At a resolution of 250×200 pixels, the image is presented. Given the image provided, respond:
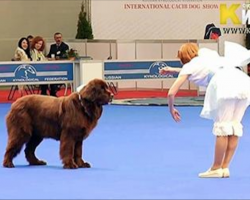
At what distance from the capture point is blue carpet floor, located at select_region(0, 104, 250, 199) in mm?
6445

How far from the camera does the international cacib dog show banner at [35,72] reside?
16.9 metres

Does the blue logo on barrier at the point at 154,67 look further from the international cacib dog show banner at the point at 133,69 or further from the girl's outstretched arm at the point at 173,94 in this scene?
the girl's outstretched arm at the point at 173,94

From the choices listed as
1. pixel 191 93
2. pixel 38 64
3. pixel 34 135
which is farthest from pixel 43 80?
pixel 34 135

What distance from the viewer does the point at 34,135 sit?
8.16 meters

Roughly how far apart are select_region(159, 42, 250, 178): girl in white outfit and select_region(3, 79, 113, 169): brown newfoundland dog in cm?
102

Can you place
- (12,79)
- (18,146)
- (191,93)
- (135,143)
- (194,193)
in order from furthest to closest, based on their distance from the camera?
(191,93)
(12,79)
(135,143)
(18,146)
(194,193)

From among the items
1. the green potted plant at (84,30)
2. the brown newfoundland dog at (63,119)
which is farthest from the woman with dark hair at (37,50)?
the brown newfoundland dog at (63,119)

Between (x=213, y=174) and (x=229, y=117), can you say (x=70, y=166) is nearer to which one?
(x=213, y=174)

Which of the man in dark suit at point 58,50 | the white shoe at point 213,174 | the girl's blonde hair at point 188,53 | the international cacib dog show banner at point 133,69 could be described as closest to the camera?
the white shoe at point 213,174

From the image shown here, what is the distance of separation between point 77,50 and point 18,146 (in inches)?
522

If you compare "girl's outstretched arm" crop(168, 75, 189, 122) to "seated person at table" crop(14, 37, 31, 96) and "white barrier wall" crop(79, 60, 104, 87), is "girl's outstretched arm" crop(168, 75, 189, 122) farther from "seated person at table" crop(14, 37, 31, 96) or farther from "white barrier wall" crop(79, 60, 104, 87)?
"seated person at table" crop(14, 37, 31, 96)

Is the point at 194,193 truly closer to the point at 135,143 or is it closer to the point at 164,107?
the point at 135,143

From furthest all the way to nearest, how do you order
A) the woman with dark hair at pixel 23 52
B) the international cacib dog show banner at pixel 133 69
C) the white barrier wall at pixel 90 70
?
the woman with dark hair at pixel 23 52
the international cacib dog show banner at pixel 133 69
the white barrier wall at pixel 90 70

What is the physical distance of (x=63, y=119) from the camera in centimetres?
784
